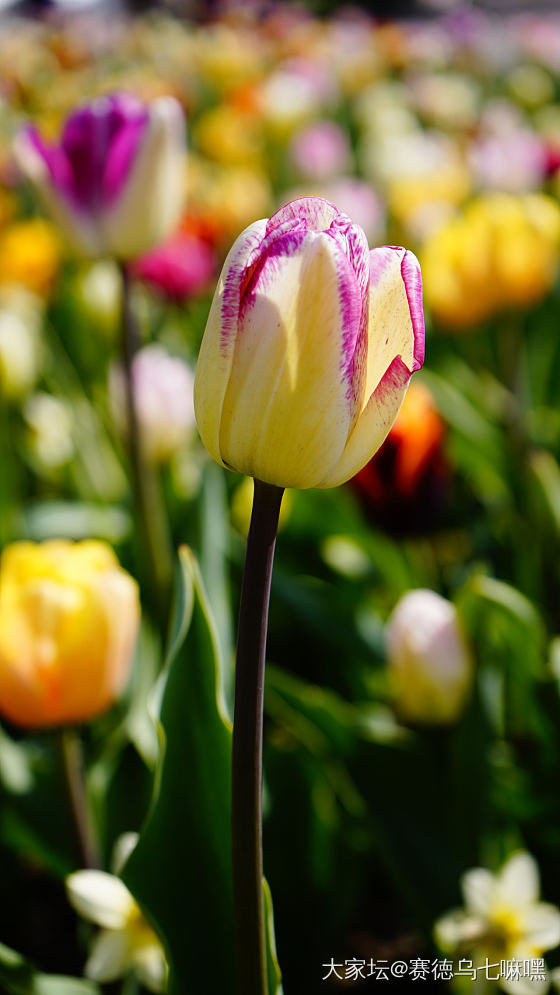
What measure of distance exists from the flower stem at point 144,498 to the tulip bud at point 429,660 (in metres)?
0.30

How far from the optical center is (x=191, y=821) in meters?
0.56

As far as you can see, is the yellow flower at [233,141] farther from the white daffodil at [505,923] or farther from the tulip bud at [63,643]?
the white daffodil at [505,923]

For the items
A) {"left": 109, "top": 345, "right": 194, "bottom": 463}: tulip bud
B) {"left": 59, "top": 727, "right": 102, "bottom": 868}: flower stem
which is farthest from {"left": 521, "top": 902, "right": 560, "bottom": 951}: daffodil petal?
{"left": 109, "top": 345, "right": 194, "bottom": 463}: tulip bud

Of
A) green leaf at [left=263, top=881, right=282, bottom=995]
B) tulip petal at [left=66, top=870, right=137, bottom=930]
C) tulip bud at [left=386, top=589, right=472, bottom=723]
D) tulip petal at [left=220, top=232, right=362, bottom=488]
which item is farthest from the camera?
tulip bud at [left=386, top=589, right=472, bottom=723]

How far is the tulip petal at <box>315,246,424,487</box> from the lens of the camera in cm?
38

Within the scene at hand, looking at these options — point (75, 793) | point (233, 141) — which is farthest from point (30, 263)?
point (75, 793)

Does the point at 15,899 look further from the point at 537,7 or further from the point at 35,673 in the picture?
the point at 537,7

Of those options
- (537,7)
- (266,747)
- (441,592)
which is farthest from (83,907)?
(537,7)

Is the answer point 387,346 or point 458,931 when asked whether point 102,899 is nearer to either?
point 458,931

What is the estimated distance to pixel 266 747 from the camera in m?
0.80

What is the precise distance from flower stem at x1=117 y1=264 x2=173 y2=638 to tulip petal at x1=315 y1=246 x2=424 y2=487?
0.59m

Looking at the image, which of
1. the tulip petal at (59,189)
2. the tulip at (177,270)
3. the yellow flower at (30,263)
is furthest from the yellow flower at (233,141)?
the tulip petal at (59,189)

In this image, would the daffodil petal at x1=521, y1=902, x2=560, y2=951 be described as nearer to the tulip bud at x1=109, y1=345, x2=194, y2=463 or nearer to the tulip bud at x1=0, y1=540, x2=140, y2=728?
the tulip bud at x1=0, y1=540, x2=140, y2=728

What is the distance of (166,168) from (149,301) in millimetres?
1113
